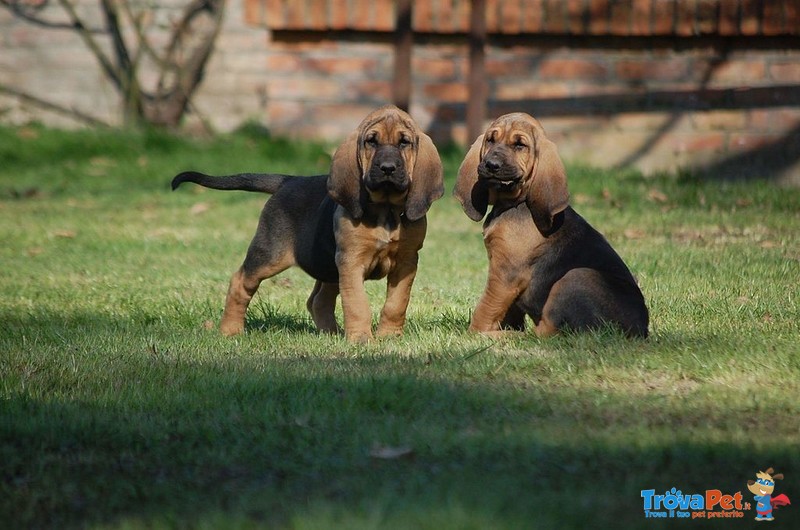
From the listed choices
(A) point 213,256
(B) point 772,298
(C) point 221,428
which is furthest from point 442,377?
(A) point 213,256

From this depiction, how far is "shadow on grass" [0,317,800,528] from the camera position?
339 cm

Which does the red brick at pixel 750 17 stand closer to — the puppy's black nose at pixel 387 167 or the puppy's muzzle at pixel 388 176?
the puppy's muzzle at pixel 388 176

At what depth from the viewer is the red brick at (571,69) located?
11.7 metres

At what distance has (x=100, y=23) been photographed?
1363cm

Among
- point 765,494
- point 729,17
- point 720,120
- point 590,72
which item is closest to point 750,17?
point 729,17

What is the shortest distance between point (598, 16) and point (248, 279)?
6.51 meters

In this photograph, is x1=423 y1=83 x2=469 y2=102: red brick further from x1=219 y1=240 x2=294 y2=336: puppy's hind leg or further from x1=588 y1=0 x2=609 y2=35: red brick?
x1=219 y1=240 x2=294 y2=336: puppy's hind leg

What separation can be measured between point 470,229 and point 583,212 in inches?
44.4

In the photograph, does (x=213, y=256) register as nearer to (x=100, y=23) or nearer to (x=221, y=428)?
(x=221, y=428)

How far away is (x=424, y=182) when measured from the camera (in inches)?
225

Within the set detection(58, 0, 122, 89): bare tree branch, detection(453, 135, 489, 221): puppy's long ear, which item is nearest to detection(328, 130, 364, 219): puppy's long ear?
detection(453, 135, 489, 221): puppy's long ear

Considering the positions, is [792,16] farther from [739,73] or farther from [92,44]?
[92,44]

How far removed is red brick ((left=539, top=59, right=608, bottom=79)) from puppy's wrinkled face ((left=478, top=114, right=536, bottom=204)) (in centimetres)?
613

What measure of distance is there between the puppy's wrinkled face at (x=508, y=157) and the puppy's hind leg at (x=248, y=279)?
1.32 m
